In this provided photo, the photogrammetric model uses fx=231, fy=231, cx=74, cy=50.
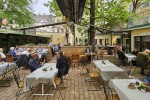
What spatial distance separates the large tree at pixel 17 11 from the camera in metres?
24.0

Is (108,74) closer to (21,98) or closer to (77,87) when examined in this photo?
(77,87)

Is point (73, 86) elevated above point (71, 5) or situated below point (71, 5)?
below

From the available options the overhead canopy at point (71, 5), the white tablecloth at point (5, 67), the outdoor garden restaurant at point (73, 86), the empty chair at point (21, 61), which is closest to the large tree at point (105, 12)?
the empty chair at point (21, 61)

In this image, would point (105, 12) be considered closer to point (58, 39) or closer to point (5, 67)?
point (5, 67)

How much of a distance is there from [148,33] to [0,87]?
34.1 ft

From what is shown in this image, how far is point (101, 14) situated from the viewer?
21031 millimetres

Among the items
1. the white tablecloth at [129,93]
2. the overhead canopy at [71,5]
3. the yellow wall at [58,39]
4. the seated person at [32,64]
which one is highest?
the overhead canopy at [71,5]

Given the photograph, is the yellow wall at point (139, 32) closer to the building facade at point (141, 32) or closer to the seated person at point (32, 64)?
the building facade at point (141, 32)

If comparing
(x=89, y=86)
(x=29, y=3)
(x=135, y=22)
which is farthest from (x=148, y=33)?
(x=29, y=3)

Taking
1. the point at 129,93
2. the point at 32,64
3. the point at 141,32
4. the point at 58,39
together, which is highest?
the point at 141,32

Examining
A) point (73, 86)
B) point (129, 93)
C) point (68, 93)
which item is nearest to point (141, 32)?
point (73, 86)

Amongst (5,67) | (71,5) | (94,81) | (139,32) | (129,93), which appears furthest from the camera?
(139,32)

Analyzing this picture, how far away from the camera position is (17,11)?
80.7 ft

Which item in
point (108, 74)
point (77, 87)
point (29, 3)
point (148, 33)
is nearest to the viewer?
point (108, 74)
